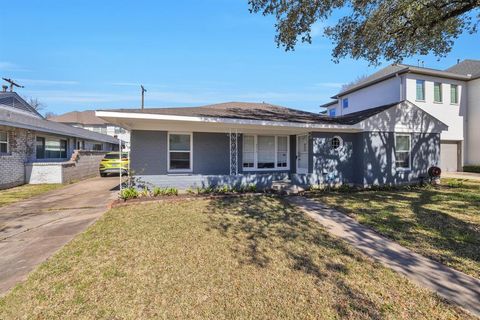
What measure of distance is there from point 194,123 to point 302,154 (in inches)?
223

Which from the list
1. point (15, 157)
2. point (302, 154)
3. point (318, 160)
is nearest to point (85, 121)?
point (15, 157)

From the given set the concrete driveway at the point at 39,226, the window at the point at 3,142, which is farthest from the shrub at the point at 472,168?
the window at the point at 3,142

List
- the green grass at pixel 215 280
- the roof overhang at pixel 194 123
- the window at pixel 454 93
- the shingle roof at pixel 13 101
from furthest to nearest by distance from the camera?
1. the window at pixel 454 93
2. the shingle roof at pixel 13 101
3. the roof overhang at pixel 194 123
4. the green grass at pixel 215 280

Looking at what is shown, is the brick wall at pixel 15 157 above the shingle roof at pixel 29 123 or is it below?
below

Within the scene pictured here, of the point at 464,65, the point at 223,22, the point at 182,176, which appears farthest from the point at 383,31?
the point at 464,65

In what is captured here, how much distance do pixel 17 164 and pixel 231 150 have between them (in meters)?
10.9

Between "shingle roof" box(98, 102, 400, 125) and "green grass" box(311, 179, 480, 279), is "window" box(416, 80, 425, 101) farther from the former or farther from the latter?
"green grass" box(311, 179, 480, 279)

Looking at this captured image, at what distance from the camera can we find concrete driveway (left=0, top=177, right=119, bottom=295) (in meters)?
3.92

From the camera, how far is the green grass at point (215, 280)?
2.74m

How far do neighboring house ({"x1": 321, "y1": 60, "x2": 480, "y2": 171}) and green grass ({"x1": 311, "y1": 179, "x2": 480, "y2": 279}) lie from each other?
32.5 feet

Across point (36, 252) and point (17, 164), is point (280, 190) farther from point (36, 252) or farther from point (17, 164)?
point (17, 164)

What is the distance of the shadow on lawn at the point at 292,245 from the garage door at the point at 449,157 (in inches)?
→ 711

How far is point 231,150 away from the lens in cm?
1113

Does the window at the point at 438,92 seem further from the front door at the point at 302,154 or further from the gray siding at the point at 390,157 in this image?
the front door at the point at 302,154
